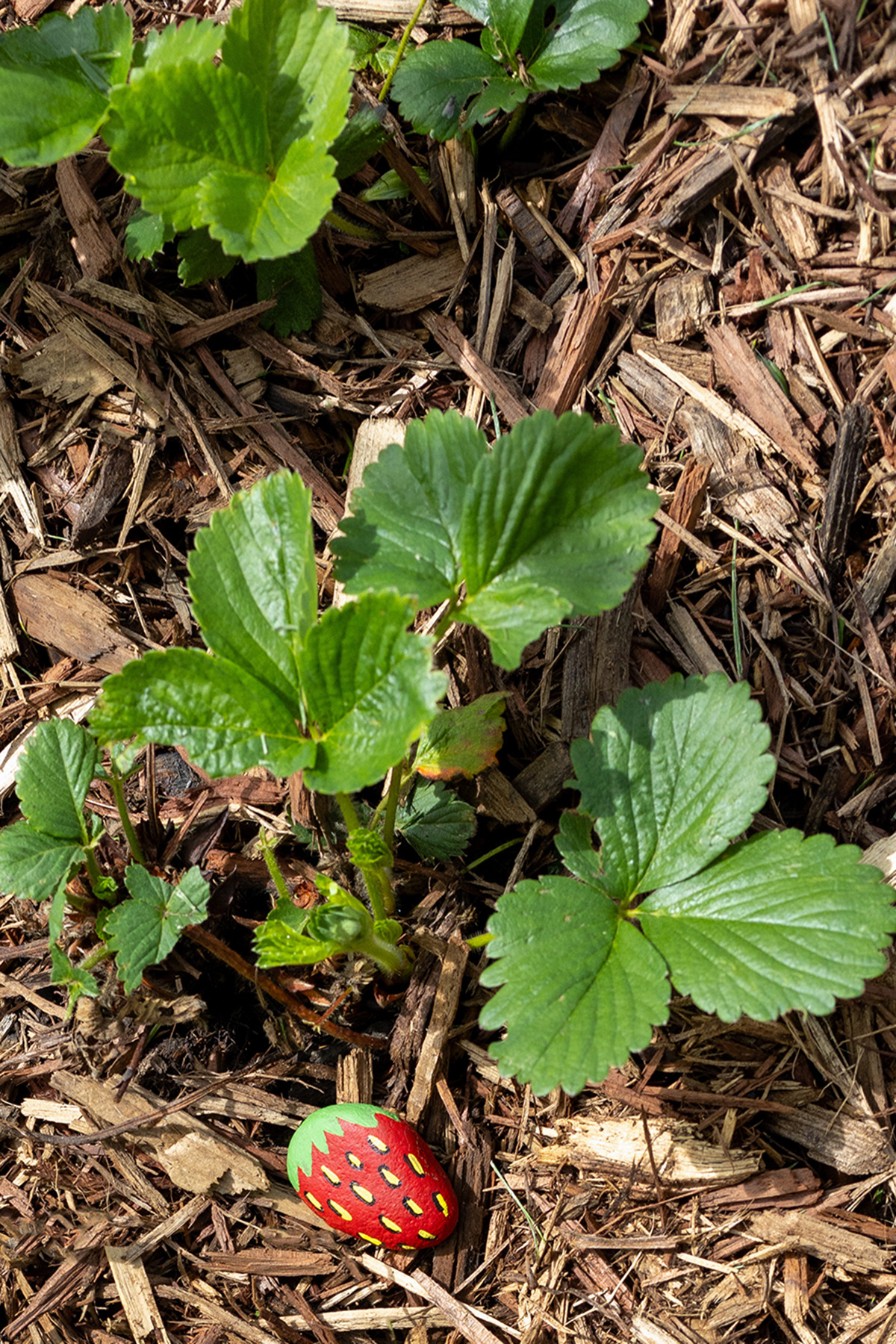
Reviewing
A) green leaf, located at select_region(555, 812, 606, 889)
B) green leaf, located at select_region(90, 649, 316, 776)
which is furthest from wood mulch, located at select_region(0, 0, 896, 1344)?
green leaf, located at select_region(90, 649, 316, 776)

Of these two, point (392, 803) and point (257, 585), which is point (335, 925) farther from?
point (257, 585)

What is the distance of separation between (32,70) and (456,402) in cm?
91

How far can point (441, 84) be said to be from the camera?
6.23ft

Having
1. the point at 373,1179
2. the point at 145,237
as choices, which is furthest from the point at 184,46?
the point at 373,1179

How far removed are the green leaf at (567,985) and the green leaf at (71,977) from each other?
70 cm

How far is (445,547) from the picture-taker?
167cm

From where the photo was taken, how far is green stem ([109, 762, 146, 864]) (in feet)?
6.02

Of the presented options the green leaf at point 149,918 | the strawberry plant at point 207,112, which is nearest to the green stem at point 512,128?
the strawberry plant at point 207,112

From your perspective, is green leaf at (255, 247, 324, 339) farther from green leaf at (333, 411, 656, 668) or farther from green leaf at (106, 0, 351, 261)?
green leaf at (333, 411, 656, 668)

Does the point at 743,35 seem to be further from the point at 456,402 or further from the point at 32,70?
the point at 32,70

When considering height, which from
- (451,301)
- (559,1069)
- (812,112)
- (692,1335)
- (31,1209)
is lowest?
(692,1335)

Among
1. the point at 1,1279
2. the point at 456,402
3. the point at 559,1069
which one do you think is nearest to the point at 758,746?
the point at 559,1069

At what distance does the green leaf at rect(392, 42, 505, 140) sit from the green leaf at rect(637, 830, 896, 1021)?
1361mm

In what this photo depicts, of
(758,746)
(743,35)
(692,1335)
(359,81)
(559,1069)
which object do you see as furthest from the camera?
(359,81)
